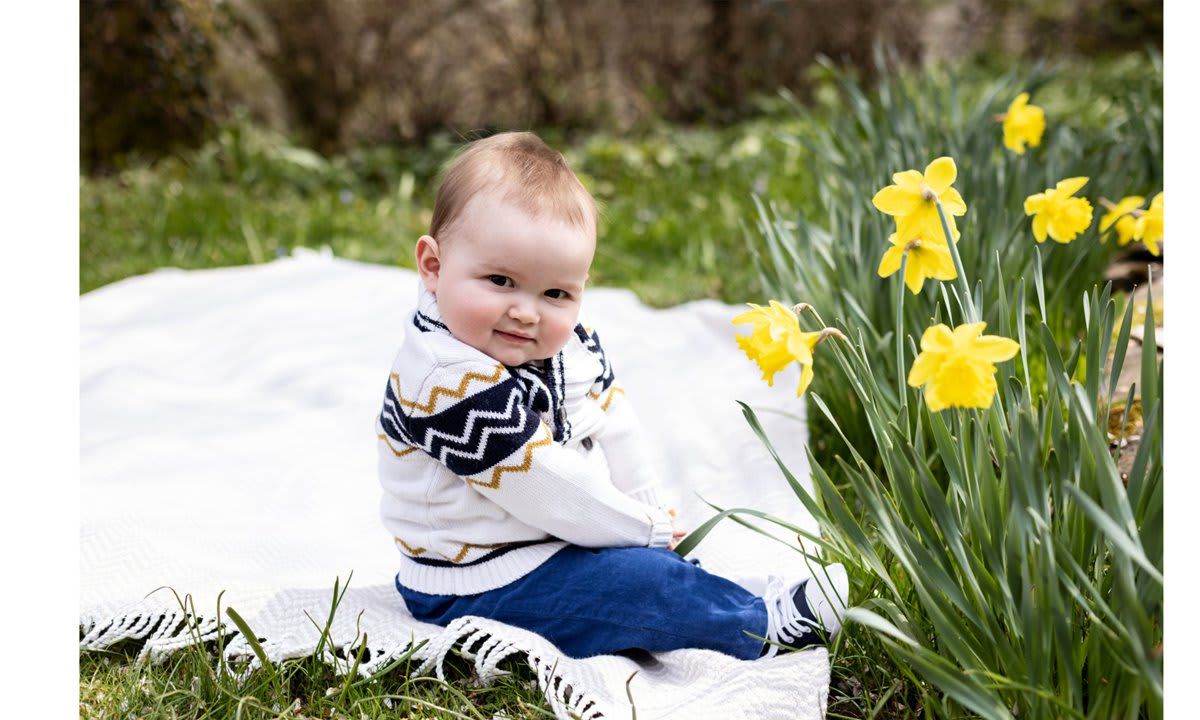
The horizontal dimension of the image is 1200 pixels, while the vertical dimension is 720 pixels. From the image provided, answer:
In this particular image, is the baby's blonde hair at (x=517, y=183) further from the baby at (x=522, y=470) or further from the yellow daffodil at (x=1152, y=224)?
the yellow daffodil at (x=1152, y=224)

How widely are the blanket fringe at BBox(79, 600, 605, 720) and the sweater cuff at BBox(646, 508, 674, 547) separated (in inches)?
9.4

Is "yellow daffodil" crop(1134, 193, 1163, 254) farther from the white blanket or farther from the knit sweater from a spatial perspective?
the knit sweater

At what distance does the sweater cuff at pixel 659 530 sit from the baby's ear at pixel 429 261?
1.54 ft

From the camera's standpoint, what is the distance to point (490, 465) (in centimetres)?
150

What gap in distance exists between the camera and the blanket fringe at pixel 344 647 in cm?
147

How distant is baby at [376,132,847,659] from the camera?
4.94ft

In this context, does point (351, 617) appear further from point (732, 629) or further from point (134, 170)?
point (134, 170)

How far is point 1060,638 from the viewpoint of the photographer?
3.66ft

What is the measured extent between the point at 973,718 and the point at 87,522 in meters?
1.62

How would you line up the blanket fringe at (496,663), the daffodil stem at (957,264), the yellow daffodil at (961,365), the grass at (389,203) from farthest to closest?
the grass at (389,203) → the blanket fringe at (496,663) → the daffodil stem at (957,264) → the yellow daffodil at (961,365)

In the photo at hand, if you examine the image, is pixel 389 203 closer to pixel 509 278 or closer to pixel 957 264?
pixel 509 278

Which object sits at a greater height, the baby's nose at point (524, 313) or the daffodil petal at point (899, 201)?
the daffodil petal at point (899, 201)

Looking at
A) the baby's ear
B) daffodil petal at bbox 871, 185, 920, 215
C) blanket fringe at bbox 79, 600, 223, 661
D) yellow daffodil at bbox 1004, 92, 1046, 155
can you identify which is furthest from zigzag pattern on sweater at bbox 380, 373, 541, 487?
yellow daffodil at bbox 1004, 92, 1046, 155

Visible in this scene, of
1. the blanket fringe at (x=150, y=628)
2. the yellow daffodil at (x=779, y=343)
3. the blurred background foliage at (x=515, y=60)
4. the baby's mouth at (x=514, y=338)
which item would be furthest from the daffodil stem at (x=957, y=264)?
the blurred background foliage at (x=515, y=60)
